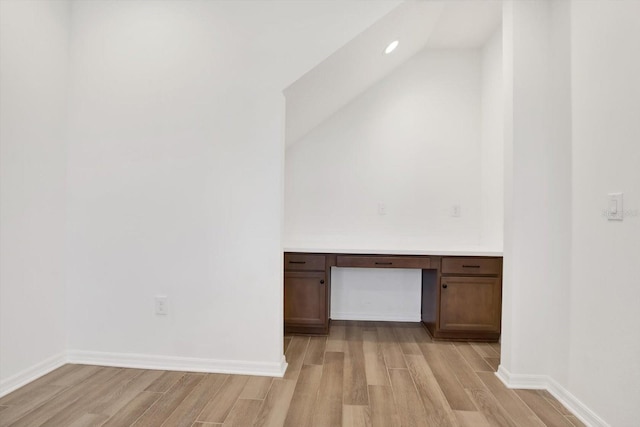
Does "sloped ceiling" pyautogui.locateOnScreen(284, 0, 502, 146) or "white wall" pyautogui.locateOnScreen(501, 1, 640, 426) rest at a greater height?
"sloped ceiling" pyautogui.locateOnScreen(284, 0, 502, 146)

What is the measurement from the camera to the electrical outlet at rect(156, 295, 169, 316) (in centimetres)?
255

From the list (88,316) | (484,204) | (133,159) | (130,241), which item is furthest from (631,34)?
(88,316)

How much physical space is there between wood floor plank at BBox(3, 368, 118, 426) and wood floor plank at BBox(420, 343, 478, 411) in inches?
83.8

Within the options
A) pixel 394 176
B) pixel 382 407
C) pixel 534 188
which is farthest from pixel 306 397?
pixel 394 176

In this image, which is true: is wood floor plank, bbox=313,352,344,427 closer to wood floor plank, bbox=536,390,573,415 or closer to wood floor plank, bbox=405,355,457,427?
wood floor plank, bbox=405,355,457,427

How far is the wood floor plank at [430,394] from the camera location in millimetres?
1931

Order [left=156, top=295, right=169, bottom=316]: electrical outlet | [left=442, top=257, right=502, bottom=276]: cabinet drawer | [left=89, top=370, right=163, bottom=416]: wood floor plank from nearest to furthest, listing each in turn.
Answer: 1. [left=89, top=370, right=163, bottom=416]: wood floor plank
2. [left=156, top=295, right=169, bottom=316]: electrical outlet
3. [left=442, top=257, right=502, bottom=276]: cabinet drawer

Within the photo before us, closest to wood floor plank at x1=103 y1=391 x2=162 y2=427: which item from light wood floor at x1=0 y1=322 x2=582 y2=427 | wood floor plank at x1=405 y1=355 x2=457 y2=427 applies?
light wood floor at x1=0 y1=322 x2=582 y2=427

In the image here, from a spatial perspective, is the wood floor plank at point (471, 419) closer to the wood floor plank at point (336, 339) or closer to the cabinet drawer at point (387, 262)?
the wood floor plank at point (336, 339)

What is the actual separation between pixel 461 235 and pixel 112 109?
3208mm

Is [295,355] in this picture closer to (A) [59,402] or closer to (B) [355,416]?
(B) [355,416]

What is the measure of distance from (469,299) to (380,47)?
7.10 ft

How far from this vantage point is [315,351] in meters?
2.88

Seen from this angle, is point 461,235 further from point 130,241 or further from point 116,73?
point 116,73
